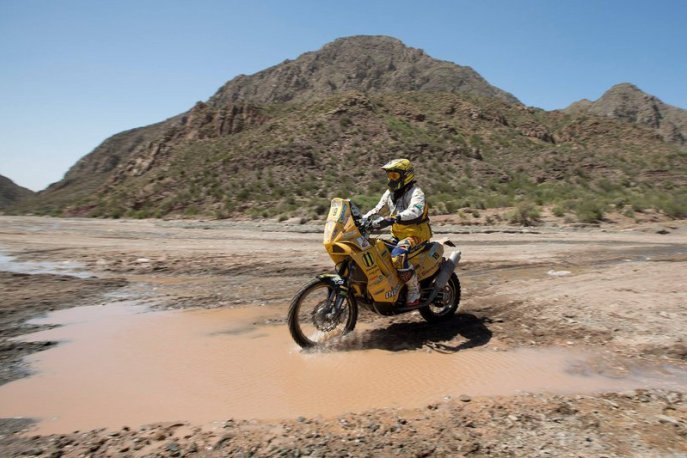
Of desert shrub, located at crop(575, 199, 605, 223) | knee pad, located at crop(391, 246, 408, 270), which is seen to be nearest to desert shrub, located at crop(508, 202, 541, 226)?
desert shrub, located at crop(575, 199, 605, 223)

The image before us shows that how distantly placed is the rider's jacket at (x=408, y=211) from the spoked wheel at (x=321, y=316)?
3.87 feet

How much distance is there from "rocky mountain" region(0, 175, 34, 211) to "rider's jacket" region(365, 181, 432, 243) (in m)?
129

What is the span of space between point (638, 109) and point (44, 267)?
3878 inches

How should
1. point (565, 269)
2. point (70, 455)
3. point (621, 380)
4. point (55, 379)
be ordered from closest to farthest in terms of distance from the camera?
point (70, 455) → point (621, 380) → point (55, 379) → point (565, 269)

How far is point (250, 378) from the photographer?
4.62m

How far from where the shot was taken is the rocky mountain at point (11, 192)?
368 feet

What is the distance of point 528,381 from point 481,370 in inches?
18.8

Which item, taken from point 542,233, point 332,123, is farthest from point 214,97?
point 542,233

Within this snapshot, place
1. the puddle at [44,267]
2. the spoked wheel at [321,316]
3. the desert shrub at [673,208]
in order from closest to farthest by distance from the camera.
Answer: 1. the spoked wheel at [321,316]
2. the puddle at [44,267]
3. the desert shrub at [673,208]

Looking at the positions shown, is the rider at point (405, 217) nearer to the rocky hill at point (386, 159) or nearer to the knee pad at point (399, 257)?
the knee pad at point (399, 257)

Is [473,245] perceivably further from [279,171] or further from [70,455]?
[279,171]

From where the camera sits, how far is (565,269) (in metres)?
10.1

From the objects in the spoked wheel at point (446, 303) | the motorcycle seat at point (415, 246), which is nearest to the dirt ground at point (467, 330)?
the spoked wheel at point (446, 303)

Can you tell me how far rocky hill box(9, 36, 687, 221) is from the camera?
3559 centimetres
